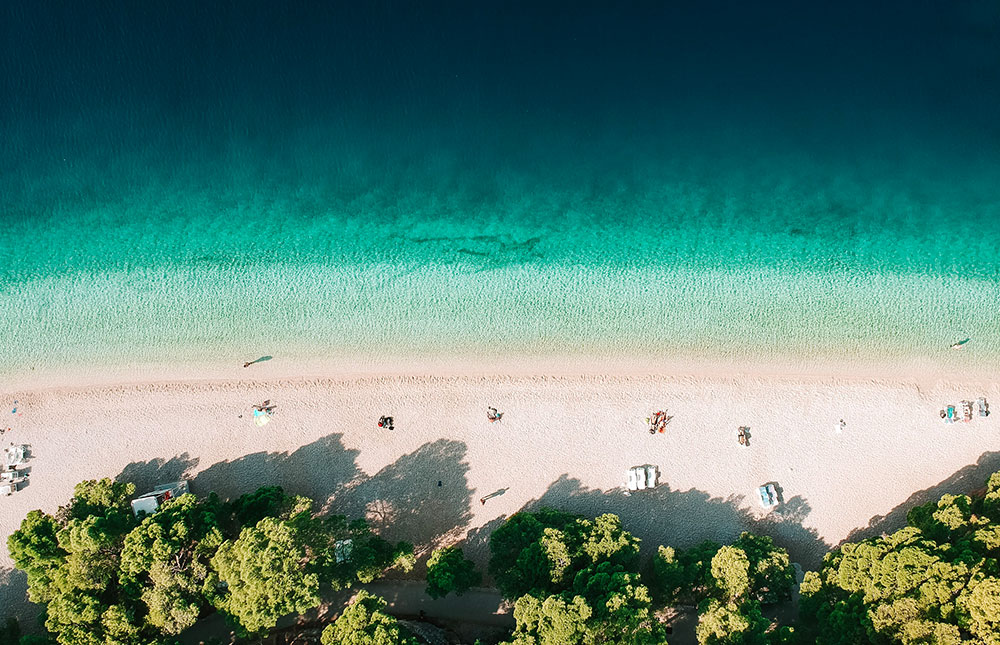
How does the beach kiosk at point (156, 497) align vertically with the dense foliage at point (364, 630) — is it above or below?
above

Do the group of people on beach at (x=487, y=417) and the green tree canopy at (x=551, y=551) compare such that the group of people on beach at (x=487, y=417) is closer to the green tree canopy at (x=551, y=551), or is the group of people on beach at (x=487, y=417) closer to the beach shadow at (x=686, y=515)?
the beach shadow at (x=686, y=515)

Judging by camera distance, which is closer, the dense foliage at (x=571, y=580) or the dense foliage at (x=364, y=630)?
the dense foliage at (x=571, y=580)

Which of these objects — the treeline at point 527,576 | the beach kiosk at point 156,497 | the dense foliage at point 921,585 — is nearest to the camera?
the dense foliage at point 921,585

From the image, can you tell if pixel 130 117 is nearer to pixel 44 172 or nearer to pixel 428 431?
pixel 44 172

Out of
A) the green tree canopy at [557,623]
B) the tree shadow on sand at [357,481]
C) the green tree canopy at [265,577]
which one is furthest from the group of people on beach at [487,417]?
the green tree canopy at [557,623]

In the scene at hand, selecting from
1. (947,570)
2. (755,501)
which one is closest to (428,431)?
(755,501)

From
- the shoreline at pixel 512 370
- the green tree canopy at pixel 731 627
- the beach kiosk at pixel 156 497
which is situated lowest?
the green tree canopy at pixel 731 627
